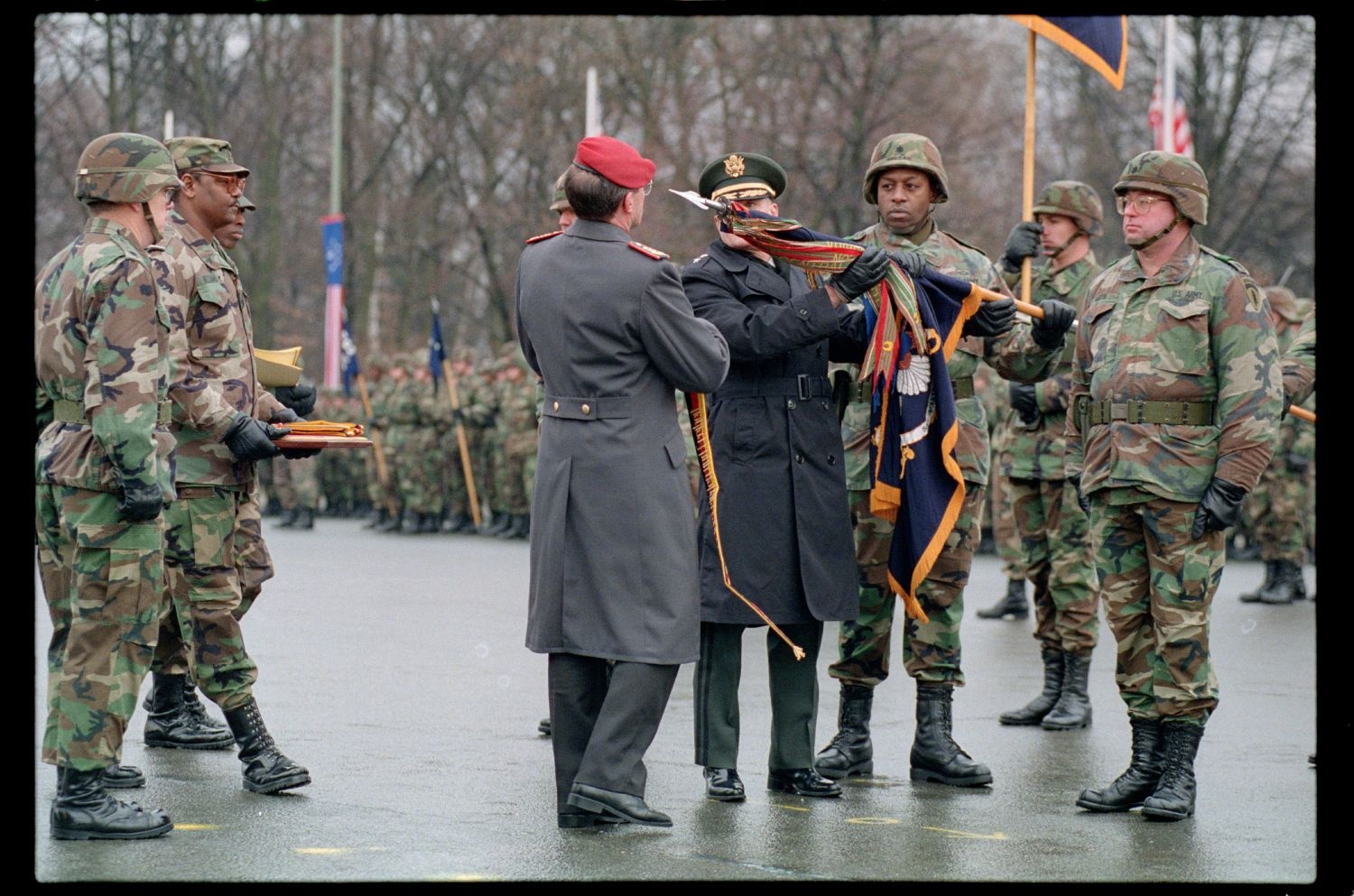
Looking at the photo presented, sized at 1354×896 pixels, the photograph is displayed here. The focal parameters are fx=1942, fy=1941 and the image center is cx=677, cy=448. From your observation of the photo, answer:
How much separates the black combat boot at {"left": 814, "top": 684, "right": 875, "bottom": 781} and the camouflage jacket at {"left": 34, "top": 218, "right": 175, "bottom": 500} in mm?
3030

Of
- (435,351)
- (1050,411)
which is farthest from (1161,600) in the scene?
(435,351)

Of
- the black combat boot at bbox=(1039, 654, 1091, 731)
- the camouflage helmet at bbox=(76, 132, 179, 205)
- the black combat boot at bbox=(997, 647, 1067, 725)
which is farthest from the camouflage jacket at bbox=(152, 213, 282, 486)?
the black combat boot at bbox=(1039, 654, 1091, 731)

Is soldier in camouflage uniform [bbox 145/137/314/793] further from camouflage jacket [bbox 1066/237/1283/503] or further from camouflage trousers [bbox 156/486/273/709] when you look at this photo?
camouflage jacket [bbox 1066/237/1283/503]

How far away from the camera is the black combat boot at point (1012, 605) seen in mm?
14930

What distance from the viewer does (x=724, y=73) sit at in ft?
115

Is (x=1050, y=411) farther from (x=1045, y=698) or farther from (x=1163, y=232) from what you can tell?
(x=1163, y=232)

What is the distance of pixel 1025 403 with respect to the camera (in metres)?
10.7

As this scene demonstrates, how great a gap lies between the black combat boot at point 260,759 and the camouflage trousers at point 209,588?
0.21ft

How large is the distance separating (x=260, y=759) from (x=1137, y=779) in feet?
11.2

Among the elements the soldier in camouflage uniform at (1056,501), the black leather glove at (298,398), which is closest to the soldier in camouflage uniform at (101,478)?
the black leather glove at (298,398)

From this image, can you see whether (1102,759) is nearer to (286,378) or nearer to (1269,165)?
(286,378)

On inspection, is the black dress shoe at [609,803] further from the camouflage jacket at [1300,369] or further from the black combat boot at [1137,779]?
the camouflage jacket at [1300,369]

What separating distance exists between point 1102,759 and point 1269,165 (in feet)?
93.8

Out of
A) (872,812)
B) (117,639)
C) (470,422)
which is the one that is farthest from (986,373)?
(117,639)
